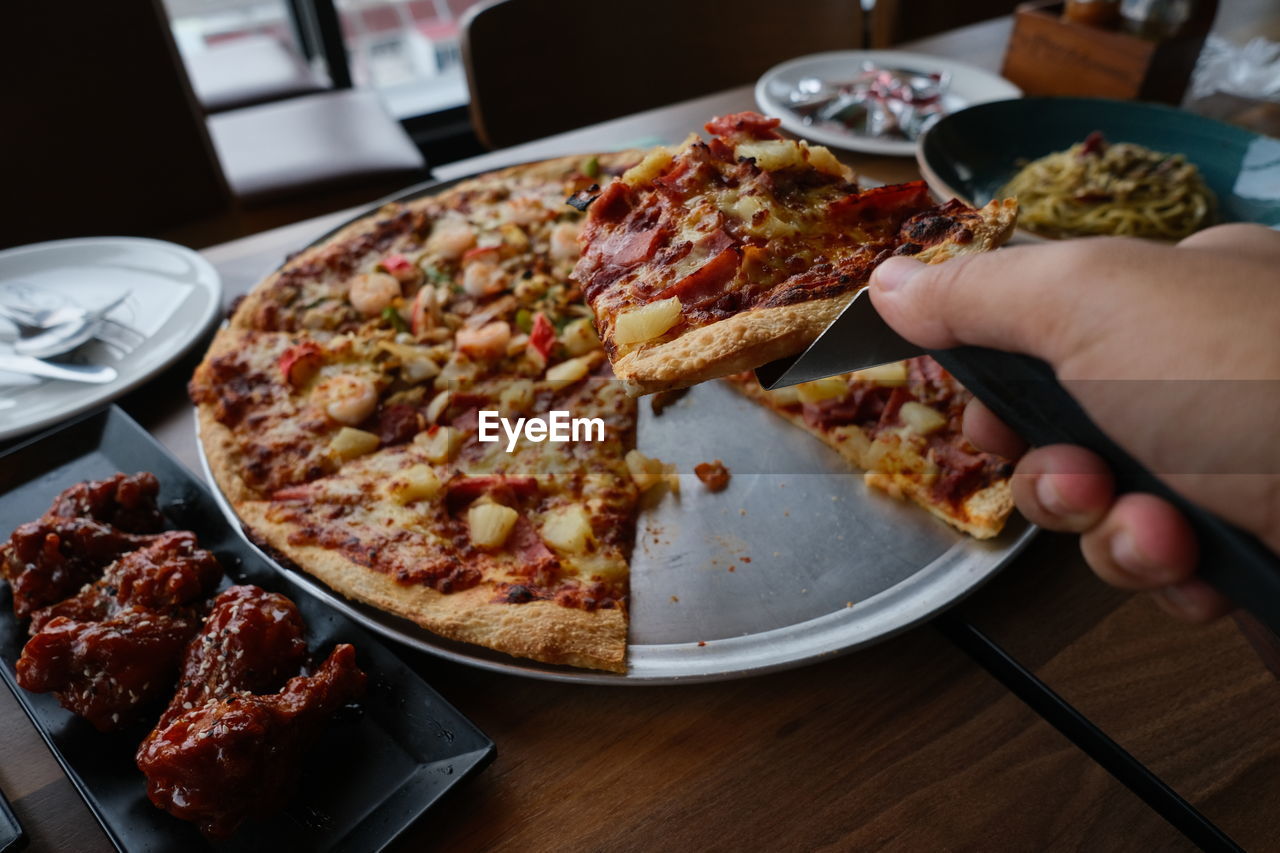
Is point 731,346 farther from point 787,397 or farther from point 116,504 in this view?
point 116,504

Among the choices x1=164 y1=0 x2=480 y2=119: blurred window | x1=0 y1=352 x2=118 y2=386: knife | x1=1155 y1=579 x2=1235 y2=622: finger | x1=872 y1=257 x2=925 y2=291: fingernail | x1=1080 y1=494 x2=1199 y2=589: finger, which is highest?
x1=872 y1=257 x2=925 y2=291: fingernail

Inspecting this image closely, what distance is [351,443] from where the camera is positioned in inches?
81.9

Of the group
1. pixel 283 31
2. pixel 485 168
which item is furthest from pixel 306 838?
pixel 283 31

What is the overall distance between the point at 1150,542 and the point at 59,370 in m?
2.51

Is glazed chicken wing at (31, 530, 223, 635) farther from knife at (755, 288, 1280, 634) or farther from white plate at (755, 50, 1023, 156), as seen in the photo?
white plate at (755, 50, 1023, 156)

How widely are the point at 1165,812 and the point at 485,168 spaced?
2.84 m

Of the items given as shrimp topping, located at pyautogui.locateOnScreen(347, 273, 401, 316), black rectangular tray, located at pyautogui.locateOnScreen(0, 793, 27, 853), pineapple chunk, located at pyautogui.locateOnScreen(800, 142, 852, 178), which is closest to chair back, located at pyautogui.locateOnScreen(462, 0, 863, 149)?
shrimp topping, located at pyautogui.locateOnScreen(347, 273, 401, 316)

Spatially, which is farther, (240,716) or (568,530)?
(568,530)

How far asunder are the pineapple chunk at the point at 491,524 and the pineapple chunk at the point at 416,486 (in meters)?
0.13

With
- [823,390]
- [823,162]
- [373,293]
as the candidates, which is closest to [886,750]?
[823,390]

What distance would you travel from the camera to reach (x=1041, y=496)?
1.16 meters

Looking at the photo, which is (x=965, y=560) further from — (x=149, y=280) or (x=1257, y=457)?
(x=149, y=280)

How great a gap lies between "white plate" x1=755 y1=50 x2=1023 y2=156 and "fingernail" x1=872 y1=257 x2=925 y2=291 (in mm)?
1896

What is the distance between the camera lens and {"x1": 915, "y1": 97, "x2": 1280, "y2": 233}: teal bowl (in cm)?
266
